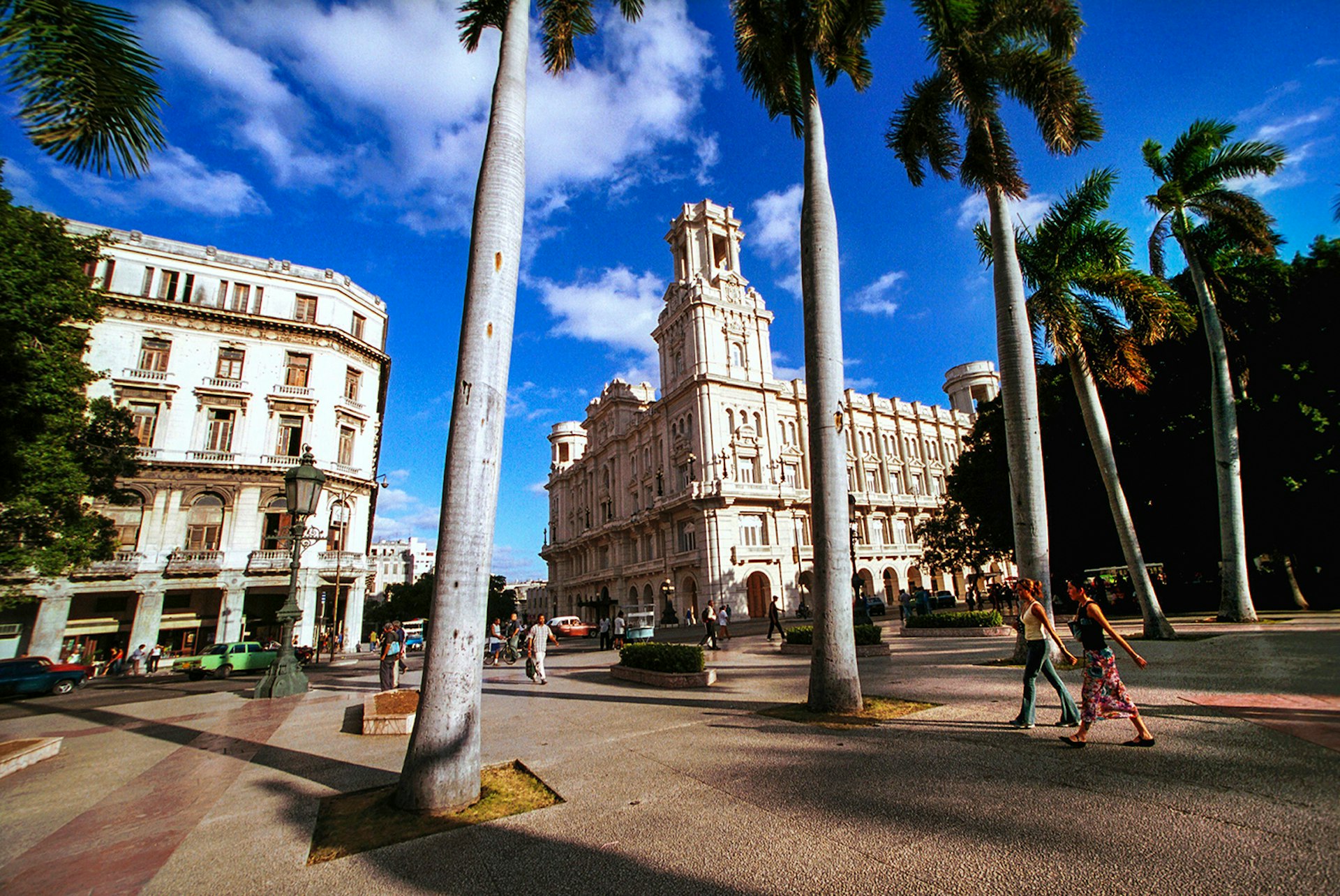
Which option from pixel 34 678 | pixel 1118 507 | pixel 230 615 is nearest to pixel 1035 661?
pixel 1118 507

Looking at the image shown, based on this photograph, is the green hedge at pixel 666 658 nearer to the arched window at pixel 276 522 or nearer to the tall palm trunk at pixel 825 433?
the tall palm trunk at pixel 825 433

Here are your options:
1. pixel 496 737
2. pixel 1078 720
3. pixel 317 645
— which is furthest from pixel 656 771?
pixel 317 645

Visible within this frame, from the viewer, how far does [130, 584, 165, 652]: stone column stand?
90.7 ft

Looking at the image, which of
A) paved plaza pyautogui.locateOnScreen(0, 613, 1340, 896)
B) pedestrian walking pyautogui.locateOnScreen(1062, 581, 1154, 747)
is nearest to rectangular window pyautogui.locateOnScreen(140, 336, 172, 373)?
paved plaza pyautogui.locateOnScreen(0, 613, 1340, 896)

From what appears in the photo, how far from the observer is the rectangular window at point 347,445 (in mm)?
34000

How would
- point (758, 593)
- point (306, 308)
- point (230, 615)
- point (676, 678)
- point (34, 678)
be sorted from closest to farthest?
1. point (676, 678)
2. point (34, 678)
3. point (230, 615)
4. point (306, 308)
5. point (758, 593)

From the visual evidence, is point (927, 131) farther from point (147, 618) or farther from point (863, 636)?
point (147, 618)

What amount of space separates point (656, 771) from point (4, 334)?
17.3m

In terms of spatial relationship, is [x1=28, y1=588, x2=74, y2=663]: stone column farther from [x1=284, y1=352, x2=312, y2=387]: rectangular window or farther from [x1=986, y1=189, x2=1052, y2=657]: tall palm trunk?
[x1=986, y1=189, x2=1052, y2=657]: tall palm trunk

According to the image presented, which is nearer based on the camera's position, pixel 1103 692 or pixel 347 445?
pixel 1103 692

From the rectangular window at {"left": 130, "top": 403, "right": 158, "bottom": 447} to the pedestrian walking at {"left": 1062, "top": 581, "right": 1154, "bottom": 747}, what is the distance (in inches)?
1497

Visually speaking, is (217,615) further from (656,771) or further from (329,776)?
Result: (656,771)

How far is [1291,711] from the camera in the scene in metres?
6.43

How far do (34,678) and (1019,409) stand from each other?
3026cm
